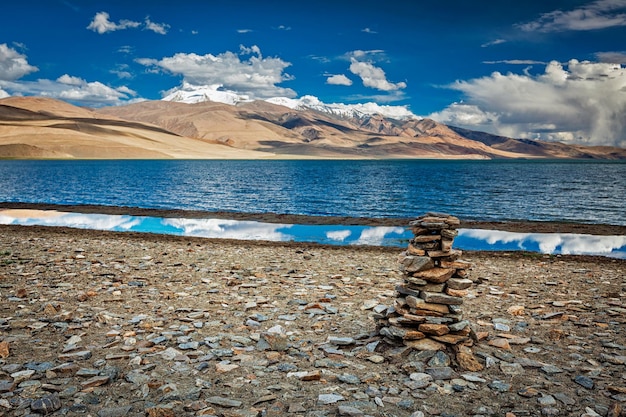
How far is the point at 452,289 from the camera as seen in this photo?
8.73m

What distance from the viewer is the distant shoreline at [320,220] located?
112ft

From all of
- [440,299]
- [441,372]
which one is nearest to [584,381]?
[441,372]

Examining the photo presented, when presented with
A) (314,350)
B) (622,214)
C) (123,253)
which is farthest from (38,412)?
(622,214)

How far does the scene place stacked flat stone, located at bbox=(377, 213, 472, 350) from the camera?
8.50 meters

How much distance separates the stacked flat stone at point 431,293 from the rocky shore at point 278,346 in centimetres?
37

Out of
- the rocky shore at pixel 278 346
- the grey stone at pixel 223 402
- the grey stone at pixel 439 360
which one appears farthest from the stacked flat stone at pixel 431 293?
the grey stone at pixel 223 402

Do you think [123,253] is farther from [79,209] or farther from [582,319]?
[79,209]

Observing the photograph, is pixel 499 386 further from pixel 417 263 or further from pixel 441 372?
pixel 417 263

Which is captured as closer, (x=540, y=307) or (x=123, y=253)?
(x=540, y=307)

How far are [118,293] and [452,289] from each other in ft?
28.5

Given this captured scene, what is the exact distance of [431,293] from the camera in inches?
343

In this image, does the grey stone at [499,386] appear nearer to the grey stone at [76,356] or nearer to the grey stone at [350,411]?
the grey stone at [350,411]

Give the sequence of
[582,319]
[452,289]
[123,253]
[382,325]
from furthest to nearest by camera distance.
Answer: [123,253]
[582,319]
[382,325]
[452,289]

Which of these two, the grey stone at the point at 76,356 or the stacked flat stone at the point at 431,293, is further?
the stacked flat stone at the point at 431,293
